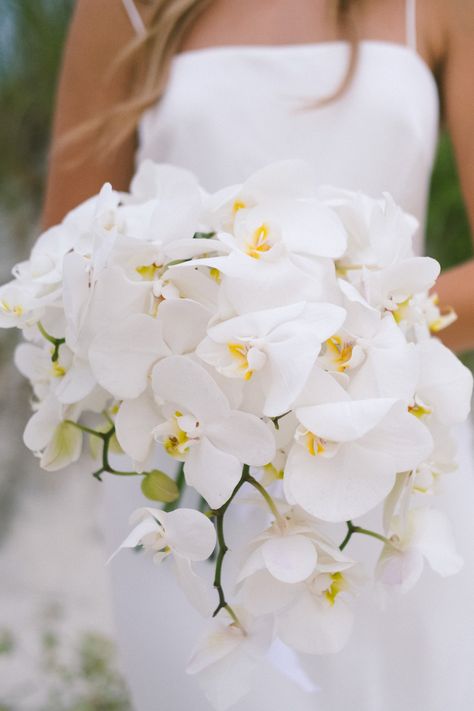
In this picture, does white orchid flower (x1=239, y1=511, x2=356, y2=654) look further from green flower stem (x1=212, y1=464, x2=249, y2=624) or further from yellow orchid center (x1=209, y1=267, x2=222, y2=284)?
yellow orchid center (x1=209, y1=267, x2=222, y2=284)

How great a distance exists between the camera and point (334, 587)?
46 centimetres

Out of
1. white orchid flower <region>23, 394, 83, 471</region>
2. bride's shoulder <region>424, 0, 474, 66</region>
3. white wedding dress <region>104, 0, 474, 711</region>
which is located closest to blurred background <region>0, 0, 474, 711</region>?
white wedding dress <region>104, 0, 474, 711</region>

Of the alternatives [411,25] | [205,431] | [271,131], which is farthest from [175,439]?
[411,25]

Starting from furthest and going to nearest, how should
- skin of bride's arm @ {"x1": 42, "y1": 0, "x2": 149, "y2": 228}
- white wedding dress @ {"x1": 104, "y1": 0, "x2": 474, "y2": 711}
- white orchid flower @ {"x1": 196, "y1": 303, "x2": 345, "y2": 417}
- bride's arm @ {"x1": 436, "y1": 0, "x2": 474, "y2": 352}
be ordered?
skin of bride's arm @ {"x1": 42, "y1": 0, "x2": 149, "y2": 228} < bride's arm @ {"x1": 436, "y1": 0, "x2": 474, "y2": 352} < white wedding dress @ {"x1": 104, "y1": 0, "x2": 474, "y2": 711} < white orchid flower @ {"x1": 196, "y1": 303, "x2": 345, "y2": 417}

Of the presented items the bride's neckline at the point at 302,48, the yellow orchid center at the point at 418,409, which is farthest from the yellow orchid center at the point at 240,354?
the bride's neckline at the point at 302,48

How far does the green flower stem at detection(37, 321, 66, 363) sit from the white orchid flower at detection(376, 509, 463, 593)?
0.76ft

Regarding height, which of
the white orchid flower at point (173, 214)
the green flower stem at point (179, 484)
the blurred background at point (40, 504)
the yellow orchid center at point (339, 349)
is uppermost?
the white orchid flower at point (173, 214)

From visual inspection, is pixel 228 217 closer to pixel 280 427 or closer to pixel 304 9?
pixel 280 427

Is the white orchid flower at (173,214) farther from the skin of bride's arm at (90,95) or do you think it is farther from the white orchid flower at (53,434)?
the skin of bride's arm at (90,95)

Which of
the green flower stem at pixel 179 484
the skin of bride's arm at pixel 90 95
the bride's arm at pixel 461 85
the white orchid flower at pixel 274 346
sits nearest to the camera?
the white orchid flower at pixel 274 346

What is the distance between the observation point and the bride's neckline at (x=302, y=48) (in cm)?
98

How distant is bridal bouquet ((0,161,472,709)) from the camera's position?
16.6 inches

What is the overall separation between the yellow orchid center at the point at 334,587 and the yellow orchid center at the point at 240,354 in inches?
5.2

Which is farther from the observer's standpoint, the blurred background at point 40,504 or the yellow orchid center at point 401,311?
the blurred background at point 40,504
